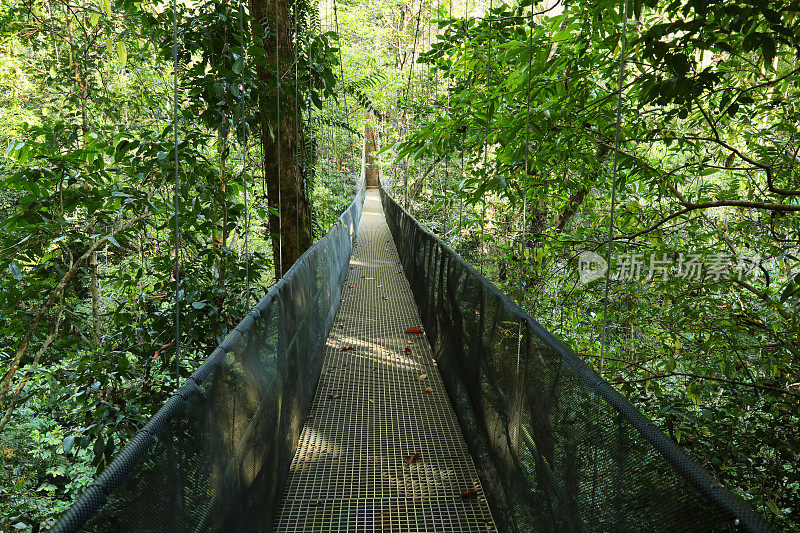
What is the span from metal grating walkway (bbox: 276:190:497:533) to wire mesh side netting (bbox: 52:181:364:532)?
210mm

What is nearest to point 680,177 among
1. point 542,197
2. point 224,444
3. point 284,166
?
point 542,197

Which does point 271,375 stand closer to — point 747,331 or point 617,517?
point 617,517

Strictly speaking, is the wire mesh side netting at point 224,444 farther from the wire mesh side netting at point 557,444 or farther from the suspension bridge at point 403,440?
the wire mesh side netting at point 557,444

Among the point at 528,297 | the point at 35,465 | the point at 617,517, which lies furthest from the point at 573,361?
the point at 35,465

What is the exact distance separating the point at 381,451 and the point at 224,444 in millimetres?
1891

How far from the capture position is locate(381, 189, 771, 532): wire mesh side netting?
3.77 ft

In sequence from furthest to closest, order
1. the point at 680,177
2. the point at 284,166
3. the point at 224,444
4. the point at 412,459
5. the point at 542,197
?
the point at 284,166, the point at 542,197, the point at 680,177, the point at 412,459, the point at 224,444

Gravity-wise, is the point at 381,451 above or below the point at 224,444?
below

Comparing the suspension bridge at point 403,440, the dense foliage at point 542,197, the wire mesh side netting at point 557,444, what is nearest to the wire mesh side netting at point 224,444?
the suspension bridge at point 403,440

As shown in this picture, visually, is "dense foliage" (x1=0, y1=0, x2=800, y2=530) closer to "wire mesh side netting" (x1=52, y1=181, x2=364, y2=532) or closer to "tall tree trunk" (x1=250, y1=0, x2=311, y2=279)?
"wire mesh side netting" (x1=52, y1=181, x2=364, y2=532)

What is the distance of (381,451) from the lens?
3.53 meters

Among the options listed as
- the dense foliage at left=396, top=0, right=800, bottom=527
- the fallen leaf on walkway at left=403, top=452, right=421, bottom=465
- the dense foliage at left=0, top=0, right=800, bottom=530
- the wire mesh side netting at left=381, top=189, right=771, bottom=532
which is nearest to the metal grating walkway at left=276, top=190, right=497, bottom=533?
the fallen leaf on walkway at left=403, top=452, right=421, bottom=465

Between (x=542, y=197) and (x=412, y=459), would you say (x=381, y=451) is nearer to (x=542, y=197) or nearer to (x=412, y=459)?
(x=412, y=459)

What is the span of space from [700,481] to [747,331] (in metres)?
2.30
